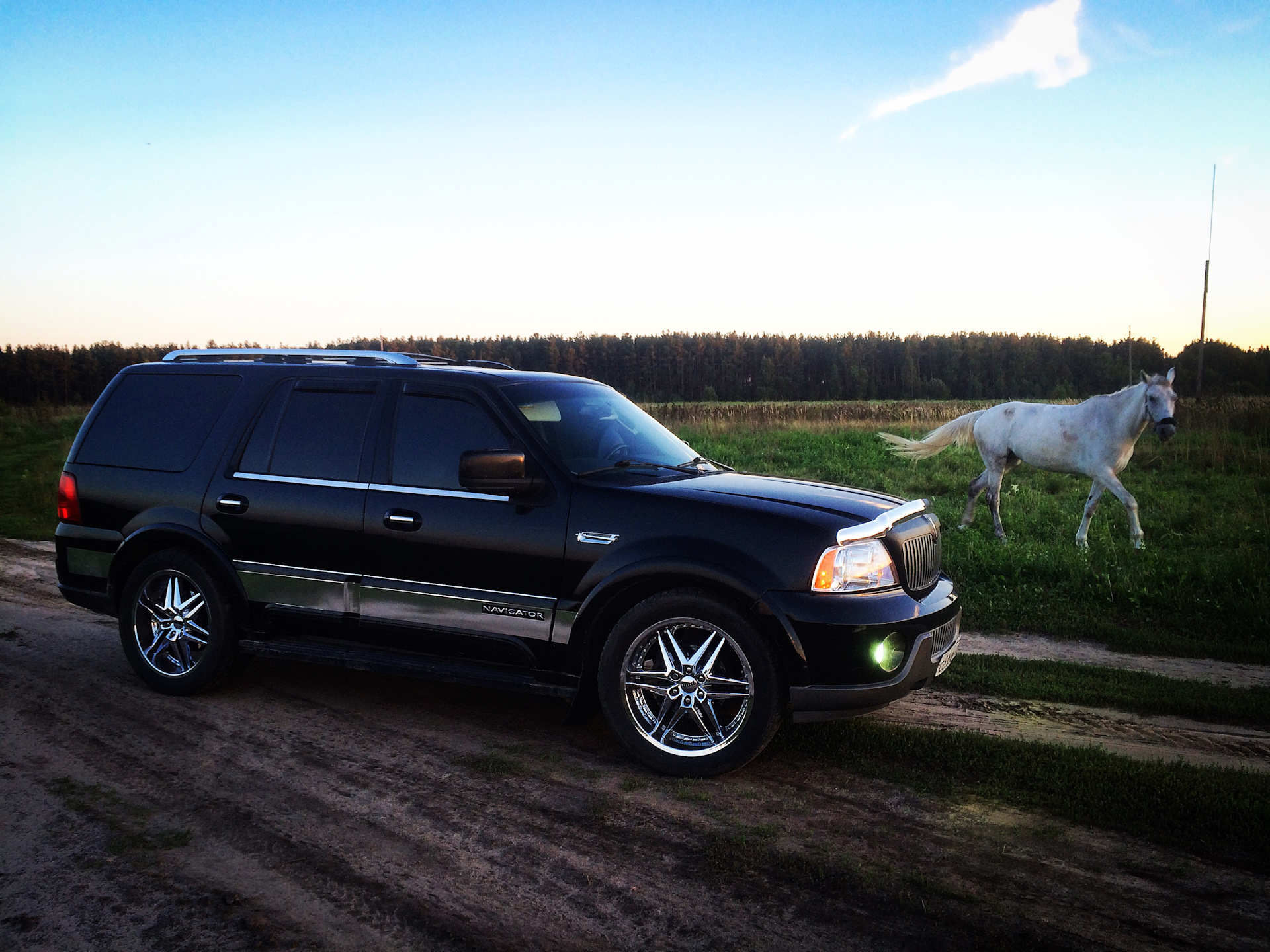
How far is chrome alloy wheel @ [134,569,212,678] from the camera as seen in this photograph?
5527 mm

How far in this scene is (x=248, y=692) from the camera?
5.68m

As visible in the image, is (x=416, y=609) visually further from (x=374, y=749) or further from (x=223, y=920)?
(x=223, y=920)

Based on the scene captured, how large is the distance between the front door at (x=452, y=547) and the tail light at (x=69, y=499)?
241cm

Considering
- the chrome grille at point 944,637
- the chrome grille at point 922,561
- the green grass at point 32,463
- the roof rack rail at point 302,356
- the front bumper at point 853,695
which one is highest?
the roof rack rail at point 302,356

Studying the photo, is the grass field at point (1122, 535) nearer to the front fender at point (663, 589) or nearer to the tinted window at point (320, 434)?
the front fender at point (663, 589)

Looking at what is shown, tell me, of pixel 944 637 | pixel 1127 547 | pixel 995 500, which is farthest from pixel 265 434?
pixel 995 500

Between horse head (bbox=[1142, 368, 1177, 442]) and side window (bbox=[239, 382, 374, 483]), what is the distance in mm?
10028

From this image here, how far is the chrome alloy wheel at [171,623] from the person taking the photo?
18.1 ft

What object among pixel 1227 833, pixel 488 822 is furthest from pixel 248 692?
pixel 1227 833

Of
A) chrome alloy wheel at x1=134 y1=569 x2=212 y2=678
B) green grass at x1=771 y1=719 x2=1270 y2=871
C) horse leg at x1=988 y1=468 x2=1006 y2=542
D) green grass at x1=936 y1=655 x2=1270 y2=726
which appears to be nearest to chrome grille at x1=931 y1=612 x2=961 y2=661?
green grass at x1=771 y1=719 x2=1270 y2=871

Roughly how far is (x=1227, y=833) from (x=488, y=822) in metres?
3.14

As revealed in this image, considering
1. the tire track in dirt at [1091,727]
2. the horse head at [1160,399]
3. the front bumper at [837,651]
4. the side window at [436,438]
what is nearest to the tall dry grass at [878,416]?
the horse head at [1160,399]

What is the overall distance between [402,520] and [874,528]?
8.35 ft

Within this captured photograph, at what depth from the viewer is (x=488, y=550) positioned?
469 cm
